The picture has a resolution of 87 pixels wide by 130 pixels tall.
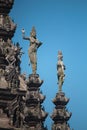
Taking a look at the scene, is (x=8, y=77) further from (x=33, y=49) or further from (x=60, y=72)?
(x=60, y=72)

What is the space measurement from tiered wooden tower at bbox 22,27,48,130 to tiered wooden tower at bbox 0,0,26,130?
282cm

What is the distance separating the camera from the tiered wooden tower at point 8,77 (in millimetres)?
24712

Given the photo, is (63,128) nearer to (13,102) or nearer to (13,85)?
(13,85)

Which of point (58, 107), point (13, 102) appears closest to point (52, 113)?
point (58, 107)

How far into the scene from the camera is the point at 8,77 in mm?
27578

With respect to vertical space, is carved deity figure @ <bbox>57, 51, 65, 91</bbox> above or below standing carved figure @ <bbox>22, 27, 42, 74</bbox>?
below

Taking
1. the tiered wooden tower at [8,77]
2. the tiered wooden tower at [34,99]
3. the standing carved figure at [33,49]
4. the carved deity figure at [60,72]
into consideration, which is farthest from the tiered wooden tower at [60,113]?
the tiered wooden tower at [8,77]

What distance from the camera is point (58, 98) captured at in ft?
114

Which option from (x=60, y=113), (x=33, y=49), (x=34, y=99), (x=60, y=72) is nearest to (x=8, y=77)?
(x=34, y=99)

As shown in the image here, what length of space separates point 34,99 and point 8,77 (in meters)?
5.60

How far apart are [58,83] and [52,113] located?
3.55 meters

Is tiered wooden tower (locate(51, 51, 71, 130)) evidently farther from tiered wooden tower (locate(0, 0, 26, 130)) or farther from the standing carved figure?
tiered wooden tower (locate(0, 0, 26, 130))

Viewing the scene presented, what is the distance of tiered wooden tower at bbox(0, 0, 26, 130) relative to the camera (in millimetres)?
24712

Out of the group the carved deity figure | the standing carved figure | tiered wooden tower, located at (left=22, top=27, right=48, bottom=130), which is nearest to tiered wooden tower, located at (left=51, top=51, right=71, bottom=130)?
the carved deity figure
